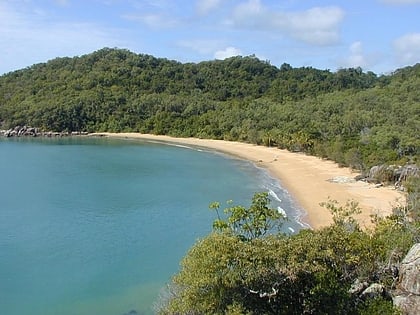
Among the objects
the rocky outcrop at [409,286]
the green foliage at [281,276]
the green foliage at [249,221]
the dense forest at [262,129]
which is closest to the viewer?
the green foliage at [281,276]

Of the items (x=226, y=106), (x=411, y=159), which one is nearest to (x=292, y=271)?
(x=411, y=159)

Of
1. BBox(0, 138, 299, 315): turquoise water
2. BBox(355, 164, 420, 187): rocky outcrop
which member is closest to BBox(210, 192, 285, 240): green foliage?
BBox(0, 138, 299, 315): turquoise water

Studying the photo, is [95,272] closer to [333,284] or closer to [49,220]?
[49,220]

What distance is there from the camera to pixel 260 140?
86.6m

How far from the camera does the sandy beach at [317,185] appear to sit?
36.9 meters

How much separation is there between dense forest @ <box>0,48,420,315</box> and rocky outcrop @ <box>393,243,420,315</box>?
0.38 m

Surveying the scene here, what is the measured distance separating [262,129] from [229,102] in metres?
27.9

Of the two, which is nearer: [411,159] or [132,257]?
[132,257]

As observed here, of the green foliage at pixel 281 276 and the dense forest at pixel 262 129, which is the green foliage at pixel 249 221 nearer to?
the dense forest at pixel 262 129

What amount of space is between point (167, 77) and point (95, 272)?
119 meters

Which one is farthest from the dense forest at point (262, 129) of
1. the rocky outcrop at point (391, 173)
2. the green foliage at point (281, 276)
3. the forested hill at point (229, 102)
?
the rocky outcrop at point (391, 173)

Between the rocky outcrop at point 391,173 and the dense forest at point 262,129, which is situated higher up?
the dense forest at point 262,129

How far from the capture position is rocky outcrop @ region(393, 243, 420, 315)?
14469 mm

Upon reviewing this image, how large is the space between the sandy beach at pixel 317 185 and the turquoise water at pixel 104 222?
5.32 feet
